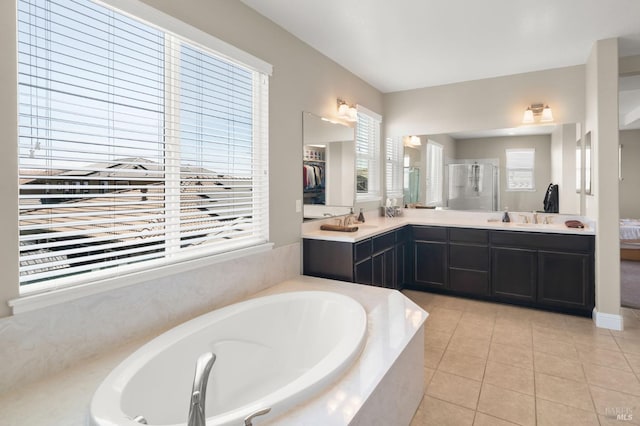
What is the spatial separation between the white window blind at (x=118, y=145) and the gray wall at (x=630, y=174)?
27.1 feet

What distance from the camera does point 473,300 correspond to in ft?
12.8

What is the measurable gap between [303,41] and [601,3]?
2.26 metres

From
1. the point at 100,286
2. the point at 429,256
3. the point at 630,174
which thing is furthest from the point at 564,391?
the point at 630,174

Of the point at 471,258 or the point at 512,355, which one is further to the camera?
the point at 471,258

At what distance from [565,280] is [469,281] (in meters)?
0.88

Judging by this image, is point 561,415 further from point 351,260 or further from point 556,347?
point 351,260

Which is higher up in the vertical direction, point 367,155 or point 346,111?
point 346,111

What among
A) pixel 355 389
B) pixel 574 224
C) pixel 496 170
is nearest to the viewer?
pixel 355 389

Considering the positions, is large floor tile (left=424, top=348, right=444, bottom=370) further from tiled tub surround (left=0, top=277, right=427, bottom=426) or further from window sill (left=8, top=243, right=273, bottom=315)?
window sill (left=8, top=243, right=273, bottom=315)

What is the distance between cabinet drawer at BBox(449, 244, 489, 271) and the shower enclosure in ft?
2.43

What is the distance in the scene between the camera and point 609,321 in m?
3.14

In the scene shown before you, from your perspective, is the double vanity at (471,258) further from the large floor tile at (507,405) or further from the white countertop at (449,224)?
the large floor tile at (507,405)

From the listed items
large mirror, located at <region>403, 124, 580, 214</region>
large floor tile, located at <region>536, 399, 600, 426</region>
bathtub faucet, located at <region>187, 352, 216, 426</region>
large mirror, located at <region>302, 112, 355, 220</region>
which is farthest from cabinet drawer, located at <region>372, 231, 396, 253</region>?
bathtub faucet, located at <region>187, 352, 216, 426</region>

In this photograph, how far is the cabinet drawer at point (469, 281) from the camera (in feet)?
12.4
